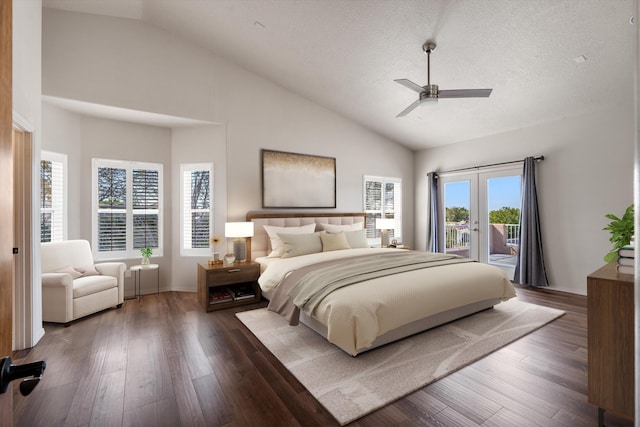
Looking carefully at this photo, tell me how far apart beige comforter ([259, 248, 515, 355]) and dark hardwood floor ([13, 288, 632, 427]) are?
1.67 feet

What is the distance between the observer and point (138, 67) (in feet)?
12.9

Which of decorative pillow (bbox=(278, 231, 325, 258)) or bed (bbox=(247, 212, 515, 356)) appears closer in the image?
bed (bbox=(247, 212, 515, 356))

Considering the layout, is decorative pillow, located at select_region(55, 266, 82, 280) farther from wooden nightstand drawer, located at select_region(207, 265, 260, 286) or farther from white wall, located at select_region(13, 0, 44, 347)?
wooden nightstand drawer, located at select_region(207, 265, 260, 286)

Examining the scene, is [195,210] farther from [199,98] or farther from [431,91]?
[431,91]

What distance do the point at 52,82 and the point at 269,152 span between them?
2789 millimetres

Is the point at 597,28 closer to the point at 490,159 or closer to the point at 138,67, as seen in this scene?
the point at 490,159

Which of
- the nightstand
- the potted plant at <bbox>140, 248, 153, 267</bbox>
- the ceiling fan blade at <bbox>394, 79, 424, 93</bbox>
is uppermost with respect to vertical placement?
the ceiling fan blade at <bbox>394, 79, 424, 93</bbox>

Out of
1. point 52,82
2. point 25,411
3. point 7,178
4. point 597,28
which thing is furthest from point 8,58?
point 597,28

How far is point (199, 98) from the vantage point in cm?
A: 432

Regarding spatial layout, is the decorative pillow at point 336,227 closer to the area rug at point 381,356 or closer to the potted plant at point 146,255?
the area rug at point 381,356

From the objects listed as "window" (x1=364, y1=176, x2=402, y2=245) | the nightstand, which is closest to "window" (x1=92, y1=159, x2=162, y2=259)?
the nightstand

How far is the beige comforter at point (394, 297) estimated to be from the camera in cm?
232

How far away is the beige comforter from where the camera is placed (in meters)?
2.32

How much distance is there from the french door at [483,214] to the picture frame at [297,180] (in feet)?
8.40
